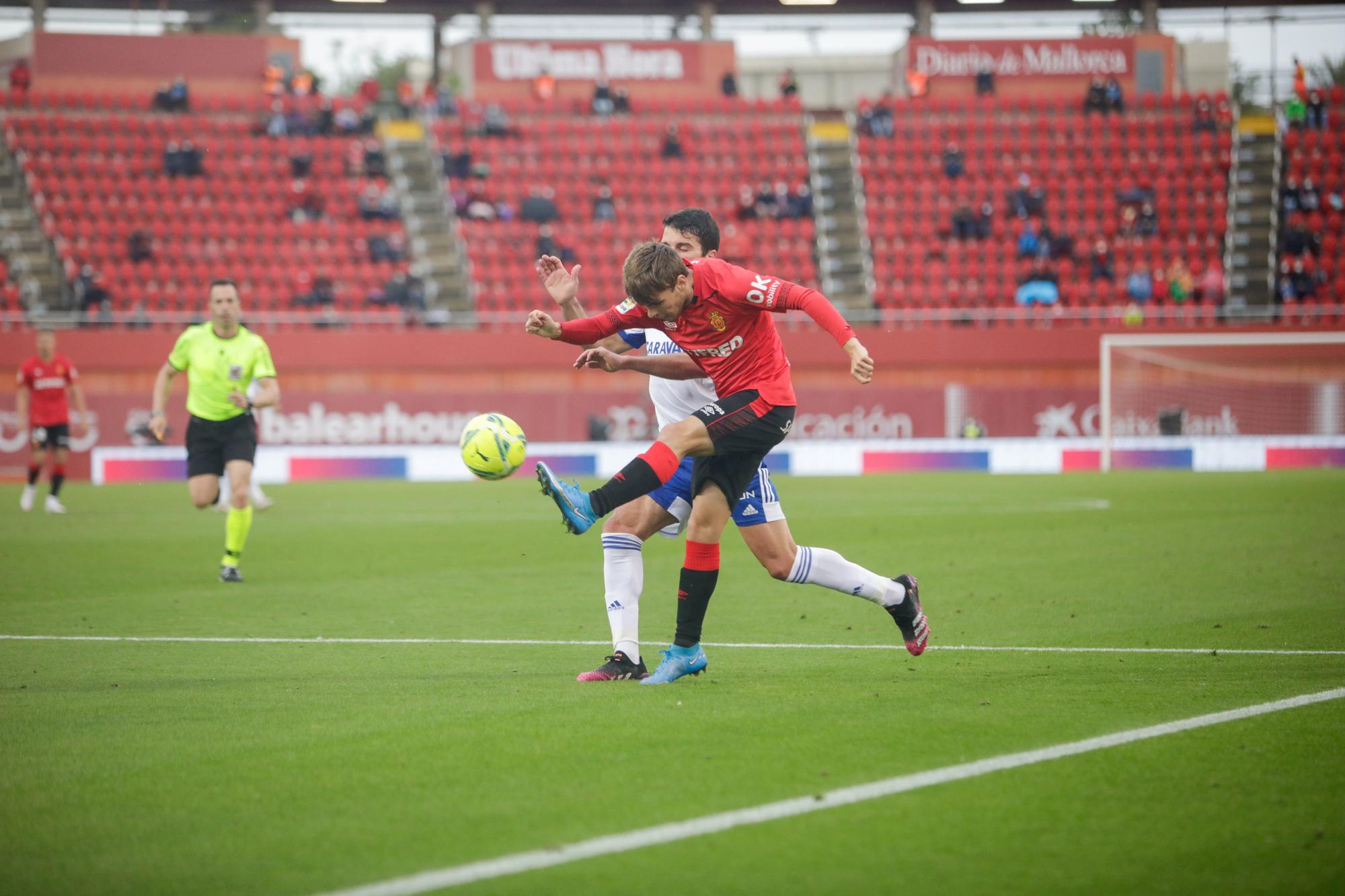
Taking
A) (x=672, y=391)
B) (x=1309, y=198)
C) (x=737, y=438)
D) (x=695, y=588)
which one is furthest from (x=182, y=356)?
(x=1309, y=198)

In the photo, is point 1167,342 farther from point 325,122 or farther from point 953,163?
point 325,122

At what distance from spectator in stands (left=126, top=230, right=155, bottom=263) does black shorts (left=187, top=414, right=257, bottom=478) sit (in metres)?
21.2

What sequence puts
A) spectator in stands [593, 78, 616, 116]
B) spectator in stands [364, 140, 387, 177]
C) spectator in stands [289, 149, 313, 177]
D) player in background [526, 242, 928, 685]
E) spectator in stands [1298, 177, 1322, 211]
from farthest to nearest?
spectator in stands [593, 78, 616, 116]
spectator in stands [1298, 177, 1322, 211]
spectator in stands [364, 140, 387, 177]
spectator in stands [289, 149, 313, 177]
player in background [526, 242, 928, 685]

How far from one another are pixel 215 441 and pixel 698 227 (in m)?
5.61

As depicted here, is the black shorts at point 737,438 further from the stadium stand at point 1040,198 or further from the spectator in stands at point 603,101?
the spectator in stands at point 603,101

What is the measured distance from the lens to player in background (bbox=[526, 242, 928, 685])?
6.01 m

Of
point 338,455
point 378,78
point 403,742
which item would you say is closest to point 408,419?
point 338,455

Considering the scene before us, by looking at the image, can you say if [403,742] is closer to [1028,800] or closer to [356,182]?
[1028,800]

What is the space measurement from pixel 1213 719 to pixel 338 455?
22.7 m

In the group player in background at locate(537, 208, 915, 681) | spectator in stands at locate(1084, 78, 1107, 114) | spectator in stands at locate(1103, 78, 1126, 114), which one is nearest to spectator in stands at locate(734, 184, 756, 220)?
spectator in stands at locate(1084, 78, 1107, 114)

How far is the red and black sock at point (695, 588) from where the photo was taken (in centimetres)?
647

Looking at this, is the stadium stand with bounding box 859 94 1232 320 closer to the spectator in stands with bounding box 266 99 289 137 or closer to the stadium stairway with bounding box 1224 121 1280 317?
the stadium stairway with bounding box 1224 121 1280 317

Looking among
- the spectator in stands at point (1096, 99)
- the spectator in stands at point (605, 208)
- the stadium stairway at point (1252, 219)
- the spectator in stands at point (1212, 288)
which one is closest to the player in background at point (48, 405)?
the spectator in stands at point (605, 208)

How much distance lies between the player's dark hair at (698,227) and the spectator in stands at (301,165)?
93.0ft
